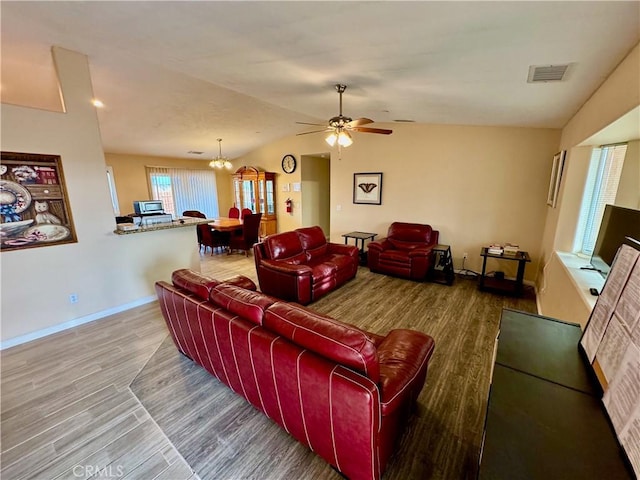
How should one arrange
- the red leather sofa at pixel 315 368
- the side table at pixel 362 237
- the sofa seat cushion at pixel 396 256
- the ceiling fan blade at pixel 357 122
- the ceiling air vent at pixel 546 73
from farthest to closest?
the side table at pixel 362 237 < the sofa seat cushion at pixel 396 256 < the ceiling fan blade at pixel 357 122 < the ceiling air vent at pixel 546 73 < the red leather sofa at pixel 315 368

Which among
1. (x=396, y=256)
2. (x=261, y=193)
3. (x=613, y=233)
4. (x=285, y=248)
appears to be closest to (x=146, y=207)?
(x=285, y=248)

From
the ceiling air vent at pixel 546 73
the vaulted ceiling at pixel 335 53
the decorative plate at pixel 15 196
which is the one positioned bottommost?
the decorative plate at pixel 15 196

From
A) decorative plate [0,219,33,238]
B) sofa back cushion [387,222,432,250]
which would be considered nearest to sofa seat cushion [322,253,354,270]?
sofa back cushion [387,222,432,250]

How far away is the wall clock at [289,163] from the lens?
685 centimetres

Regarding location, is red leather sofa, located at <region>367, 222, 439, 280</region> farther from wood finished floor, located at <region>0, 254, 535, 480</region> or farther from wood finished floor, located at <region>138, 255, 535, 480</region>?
wood finished floor, located at <region>0, 254, 535, 480</region>

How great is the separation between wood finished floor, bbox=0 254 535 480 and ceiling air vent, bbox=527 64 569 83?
2408mm

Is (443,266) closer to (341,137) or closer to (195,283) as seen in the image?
(341,137)

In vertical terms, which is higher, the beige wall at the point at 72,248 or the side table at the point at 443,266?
the beige wall at the point at 72,248

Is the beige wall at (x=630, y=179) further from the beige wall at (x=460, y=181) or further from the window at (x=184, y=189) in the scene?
the window at (x=184, y=189)

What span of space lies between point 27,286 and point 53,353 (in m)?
0.76

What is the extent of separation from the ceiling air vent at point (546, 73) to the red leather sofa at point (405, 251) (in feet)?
8.78

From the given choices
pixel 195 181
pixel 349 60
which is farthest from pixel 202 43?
pixel 195 181

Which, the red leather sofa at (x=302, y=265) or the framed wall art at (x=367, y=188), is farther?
the framed wall art at (x=367, y=188)

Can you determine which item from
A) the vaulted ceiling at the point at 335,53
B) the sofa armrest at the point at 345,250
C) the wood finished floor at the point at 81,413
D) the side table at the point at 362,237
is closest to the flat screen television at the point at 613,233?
the vaulted ceiling at the point at 335,53
